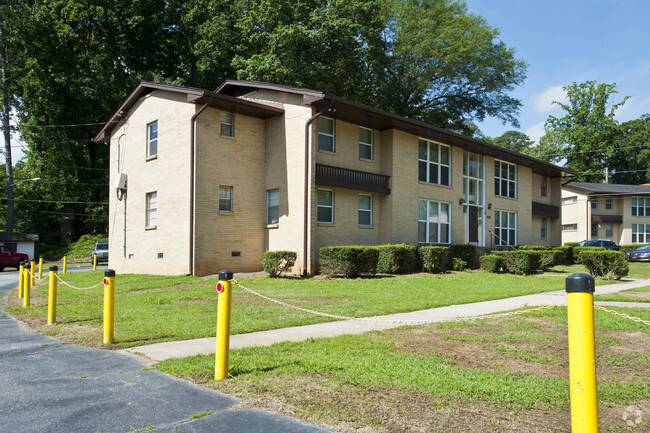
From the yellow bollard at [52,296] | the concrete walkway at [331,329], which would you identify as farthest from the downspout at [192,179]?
the concrete walkway at [331,329]

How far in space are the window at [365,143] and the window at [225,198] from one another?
6134 millimetres

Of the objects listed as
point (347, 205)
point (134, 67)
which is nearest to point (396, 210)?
point (347, 205)

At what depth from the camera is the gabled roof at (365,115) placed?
19203 millimetres

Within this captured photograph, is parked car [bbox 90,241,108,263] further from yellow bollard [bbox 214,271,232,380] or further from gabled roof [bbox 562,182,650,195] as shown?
gabled roof [bbox 562,182,650,195]

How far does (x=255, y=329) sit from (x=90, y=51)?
134ft

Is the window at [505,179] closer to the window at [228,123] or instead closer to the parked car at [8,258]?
the window at [228,123]

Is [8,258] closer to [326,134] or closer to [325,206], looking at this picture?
[325,206]

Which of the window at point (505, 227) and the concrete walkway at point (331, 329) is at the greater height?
the window at point (505, 227)

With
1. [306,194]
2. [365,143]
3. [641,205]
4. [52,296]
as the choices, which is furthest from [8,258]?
[641,205]

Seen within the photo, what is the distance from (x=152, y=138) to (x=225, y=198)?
5.27 meters

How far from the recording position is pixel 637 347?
22.7 feet

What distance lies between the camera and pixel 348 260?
17.8 meters

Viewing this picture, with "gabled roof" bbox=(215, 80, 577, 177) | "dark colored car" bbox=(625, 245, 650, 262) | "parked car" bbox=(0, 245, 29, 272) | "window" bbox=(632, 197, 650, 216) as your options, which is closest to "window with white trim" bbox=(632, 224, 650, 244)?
"window" bbox=(632, 197, 650, 216)

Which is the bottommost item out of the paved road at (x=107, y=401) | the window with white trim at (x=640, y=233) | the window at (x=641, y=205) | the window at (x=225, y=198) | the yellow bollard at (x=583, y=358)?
the paved road at (x=107, y=401)
